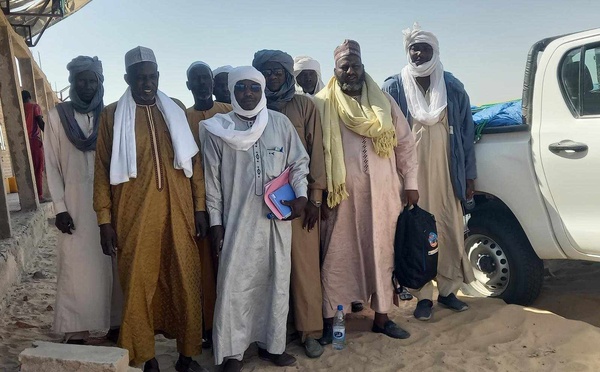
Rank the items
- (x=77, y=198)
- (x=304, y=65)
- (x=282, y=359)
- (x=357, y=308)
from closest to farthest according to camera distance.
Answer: (x=282, y=359) < (x=77, y=198) < (x=357, y=308) < (x=304, y=65)

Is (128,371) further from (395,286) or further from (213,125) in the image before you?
(395,286)

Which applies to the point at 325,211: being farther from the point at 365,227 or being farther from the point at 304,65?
the point at 304,65

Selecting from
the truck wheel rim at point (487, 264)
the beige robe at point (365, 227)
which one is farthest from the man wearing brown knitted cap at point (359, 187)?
the truck wheel rim at point (487, 264)

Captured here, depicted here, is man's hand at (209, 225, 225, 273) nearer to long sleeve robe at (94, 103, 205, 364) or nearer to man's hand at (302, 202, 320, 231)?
long sleeve robe at (94, 103, 205, 364)

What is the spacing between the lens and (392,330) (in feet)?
11.1

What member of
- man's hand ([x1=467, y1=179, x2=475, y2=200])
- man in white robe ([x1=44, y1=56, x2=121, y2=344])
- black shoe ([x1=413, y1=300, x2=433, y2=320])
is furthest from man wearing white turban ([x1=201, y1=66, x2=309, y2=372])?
man's hand ([x1=467, y1=179, x2=475, y2=200])

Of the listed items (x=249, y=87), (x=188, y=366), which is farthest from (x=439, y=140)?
(x=188, y=366)

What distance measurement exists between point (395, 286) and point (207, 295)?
1.36 metres

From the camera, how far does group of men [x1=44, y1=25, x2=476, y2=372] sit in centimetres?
273

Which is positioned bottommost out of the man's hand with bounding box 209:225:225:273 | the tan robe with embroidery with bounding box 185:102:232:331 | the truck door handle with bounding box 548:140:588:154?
the tan robe with embroidery with bounding box 185:102:232:331

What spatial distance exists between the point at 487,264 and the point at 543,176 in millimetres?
897

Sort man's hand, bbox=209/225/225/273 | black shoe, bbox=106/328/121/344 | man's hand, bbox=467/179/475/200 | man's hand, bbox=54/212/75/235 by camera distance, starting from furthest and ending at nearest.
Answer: man's hand, bbox=467/179/475/200
black shoe, bbox=106/328/121/344
man's hand, bbox=54/212/75/235
man's hand, bbox=209/225/225/273

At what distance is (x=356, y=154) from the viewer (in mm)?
3281

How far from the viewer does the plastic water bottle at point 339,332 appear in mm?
3232
